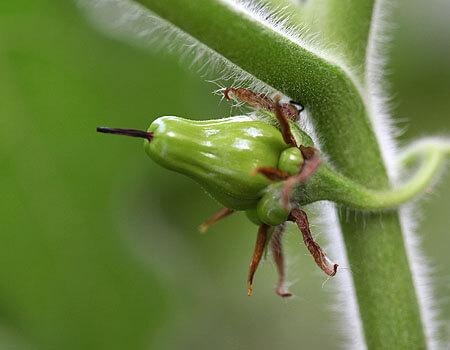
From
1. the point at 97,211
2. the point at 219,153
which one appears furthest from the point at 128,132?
the point at 97,211

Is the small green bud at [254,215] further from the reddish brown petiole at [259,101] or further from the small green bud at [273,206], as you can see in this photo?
the reddish brown petiole at [259,101]

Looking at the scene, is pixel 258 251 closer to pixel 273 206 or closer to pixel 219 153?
pixel 273 206

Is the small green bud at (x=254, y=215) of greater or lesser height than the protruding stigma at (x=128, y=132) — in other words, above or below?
below

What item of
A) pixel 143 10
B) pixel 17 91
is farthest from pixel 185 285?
pixel 143 10

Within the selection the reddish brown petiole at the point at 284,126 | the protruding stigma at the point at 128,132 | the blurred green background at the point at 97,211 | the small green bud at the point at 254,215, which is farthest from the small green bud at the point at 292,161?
the blurred green background at the point at 97,211

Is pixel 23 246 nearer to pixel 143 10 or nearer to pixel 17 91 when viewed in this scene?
pixel 17 91

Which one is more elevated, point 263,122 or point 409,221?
point 263,122

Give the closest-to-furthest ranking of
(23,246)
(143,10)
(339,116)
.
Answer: (143,10) → (339,116) → (23,246)
